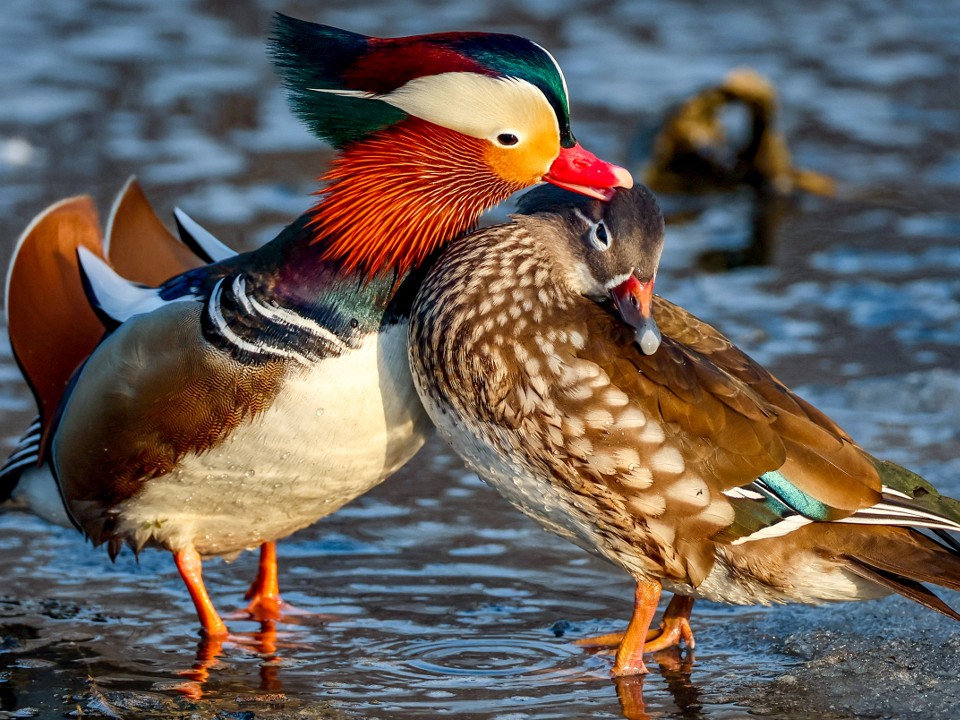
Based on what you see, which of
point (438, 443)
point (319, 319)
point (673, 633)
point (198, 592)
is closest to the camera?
point (319, 319)

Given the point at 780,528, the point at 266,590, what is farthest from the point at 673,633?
the point at 266,590

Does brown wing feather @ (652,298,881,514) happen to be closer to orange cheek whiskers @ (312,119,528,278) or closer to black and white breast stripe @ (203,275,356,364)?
orange cheek whiskers @ (312,119,528,278)

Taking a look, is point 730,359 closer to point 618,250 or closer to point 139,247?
point 618,250

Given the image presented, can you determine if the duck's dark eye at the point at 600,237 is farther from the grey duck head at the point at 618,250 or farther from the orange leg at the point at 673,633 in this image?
the orange leg at the point at 673,633

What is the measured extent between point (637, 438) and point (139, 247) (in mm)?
2042

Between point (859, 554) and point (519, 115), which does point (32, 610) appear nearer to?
point (519, 115)

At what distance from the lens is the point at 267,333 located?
13.8 ft

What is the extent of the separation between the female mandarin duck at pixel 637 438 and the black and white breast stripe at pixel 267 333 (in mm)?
247

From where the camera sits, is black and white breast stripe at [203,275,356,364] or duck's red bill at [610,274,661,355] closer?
duck's red bill at [610,274,661,355]

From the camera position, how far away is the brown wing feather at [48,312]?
188 inches

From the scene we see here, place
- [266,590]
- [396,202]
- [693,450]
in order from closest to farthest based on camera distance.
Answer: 1. [693,450]
2. [396,202]
3. [266,590]

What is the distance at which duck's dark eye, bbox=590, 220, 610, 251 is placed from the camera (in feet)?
Result: 13.4

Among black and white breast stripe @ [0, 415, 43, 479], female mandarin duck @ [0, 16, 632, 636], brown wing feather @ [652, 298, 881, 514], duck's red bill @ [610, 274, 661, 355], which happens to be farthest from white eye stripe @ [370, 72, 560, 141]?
black and white breast stripe @ [0, 415, 43, 479]

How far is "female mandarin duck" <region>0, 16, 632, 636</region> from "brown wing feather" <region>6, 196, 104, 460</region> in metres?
0.27
